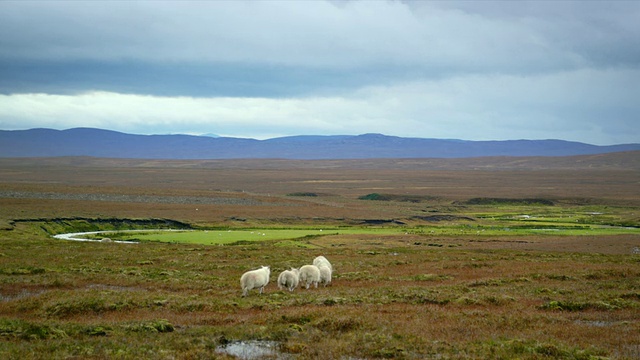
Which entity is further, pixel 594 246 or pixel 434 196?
pixel 434 196

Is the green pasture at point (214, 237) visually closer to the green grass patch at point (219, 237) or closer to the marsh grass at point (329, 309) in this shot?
the green grass patch at point (219, 237)

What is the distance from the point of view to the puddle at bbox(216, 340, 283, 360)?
13205mm

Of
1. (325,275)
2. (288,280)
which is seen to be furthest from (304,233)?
(288,280)

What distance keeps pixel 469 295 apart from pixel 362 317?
6169 millimetres

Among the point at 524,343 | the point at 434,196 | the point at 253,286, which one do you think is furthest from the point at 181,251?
the point at 434,196

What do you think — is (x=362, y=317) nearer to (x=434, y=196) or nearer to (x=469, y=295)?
(x=469, y=295)

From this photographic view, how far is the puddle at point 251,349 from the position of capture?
13.2 metres

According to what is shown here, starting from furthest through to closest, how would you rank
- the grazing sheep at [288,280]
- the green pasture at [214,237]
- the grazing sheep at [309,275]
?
the green pasture at [214,237] → the grazing sheep at [309,275] → the grazing sheep at [288,280]

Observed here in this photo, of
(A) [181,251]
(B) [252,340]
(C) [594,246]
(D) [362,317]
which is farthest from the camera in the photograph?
(C) [594,246]

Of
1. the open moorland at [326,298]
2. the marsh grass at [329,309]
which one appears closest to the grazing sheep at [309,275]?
the open moorland at [326,298]

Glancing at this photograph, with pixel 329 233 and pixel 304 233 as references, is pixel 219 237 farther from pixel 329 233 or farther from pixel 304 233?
pixel 329 233

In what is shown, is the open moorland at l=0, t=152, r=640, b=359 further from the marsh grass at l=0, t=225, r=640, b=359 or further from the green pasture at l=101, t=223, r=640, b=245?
the green pasture at l=101, t=223, r=640, b=245

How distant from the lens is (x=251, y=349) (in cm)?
1386

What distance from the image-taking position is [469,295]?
21.5 metres
